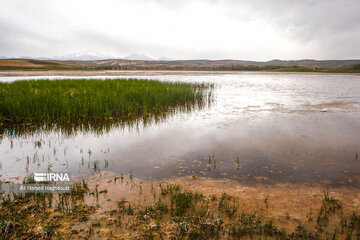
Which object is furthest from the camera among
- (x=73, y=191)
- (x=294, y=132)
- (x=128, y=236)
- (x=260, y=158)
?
(x=294, y=132)

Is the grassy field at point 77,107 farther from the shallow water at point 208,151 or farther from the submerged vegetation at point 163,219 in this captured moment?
the submerged vegetation at point 163,219

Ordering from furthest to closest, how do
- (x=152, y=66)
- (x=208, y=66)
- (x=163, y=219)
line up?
(x=208, y=66) < (x=152, y=66) < (x=163, y=219)

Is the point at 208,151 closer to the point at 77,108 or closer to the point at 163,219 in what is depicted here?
the point at 163,219

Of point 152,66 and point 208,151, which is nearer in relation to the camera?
point 208,151

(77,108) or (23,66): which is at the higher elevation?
(23,66)

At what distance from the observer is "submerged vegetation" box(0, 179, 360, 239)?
235 cm

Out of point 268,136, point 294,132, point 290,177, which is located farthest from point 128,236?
point 294,132

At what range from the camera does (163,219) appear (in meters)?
2.62

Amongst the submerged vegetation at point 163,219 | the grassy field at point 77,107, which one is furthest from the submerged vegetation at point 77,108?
the submerged vegetation at point 163,219

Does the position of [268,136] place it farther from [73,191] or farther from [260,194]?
[73,191]

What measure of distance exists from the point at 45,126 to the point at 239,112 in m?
7.60

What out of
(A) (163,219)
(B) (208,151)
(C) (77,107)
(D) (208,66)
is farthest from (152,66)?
(A) (163,219)

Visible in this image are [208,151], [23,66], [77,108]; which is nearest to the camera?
[208,151]

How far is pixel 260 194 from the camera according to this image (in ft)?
10.8
